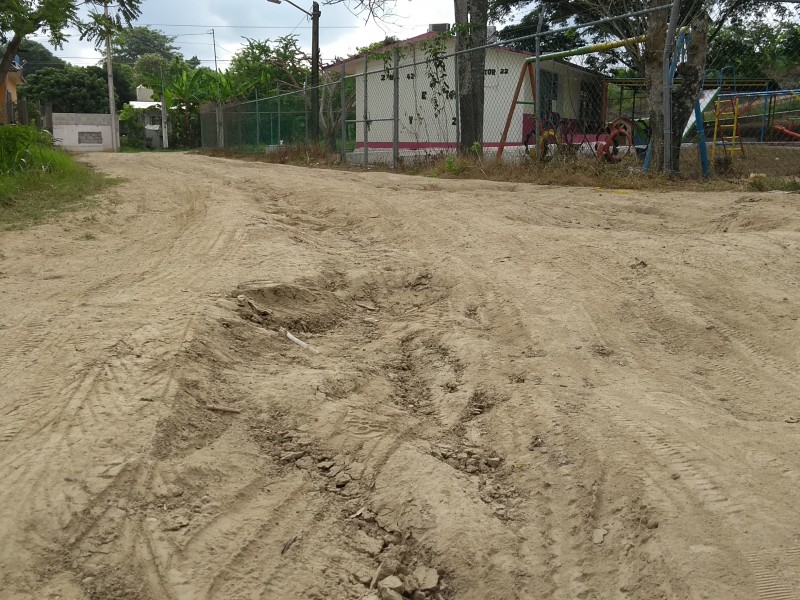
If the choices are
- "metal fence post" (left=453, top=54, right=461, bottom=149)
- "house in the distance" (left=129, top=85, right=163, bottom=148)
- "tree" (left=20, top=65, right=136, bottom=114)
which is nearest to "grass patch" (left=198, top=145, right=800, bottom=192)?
"metal fence post" (left=453, top=54, right=461, bottom=149)

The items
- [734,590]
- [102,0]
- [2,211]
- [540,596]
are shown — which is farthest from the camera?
[102,0]

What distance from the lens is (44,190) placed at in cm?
949

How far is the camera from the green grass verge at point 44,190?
777 centimetres

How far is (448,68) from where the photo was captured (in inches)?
671

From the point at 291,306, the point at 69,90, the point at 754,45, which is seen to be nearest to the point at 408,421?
the point at 291,306

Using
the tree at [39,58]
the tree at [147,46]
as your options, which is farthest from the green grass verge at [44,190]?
the tree at [147,46]

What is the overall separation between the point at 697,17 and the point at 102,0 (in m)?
10.8

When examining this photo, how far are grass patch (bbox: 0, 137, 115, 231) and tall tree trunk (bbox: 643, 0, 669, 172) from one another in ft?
23.6

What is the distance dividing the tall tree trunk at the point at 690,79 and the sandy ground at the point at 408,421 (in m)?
4.21

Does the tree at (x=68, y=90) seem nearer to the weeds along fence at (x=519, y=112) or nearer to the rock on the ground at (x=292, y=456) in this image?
the weeds along fence at (x=519, y=112)

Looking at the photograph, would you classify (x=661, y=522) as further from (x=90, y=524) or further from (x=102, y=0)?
(x=102, y=0)

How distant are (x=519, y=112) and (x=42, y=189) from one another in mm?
12243

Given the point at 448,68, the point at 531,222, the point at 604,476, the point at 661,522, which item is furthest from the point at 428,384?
the point at 448,68

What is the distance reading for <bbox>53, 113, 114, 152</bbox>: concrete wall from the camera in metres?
35.3
